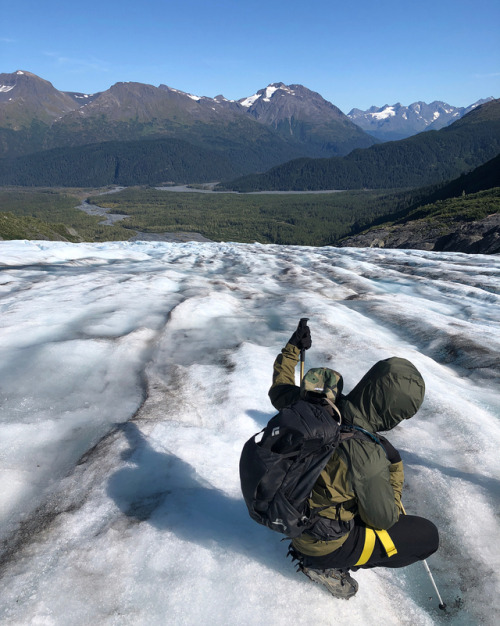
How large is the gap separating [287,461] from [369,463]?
2.15 feet

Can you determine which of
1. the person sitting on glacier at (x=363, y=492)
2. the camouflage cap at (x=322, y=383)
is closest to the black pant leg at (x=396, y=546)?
the person sitting on glacier at (x=363, y=492)

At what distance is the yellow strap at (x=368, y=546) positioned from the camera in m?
3.18

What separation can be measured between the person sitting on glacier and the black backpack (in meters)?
0.21

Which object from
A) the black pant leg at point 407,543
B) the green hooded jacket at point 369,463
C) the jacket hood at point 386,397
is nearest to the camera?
the green hooded jacket at point 369,463

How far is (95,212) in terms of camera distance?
18650 cm

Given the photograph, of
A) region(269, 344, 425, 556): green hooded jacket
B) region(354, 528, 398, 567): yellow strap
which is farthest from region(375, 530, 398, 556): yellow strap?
region(269, 344, 425, 556): green hooded jacket

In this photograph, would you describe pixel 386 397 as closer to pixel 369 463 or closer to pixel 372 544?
pixel 369 463

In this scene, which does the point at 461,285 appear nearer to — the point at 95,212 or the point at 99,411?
the point at 99,411

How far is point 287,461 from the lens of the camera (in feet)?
8.71

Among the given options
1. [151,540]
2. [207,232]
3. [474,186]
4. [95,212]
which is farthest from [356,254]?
[95,212]

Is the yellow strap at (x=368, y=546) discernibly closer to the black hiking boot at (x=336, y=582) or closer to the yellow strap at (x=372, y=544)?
the yellow strap at (x=372, y=544)

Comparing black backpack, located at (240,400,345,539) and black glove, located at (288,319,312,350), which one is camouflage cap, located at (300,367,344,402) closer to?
black backpack, located at (240,400,345,539)

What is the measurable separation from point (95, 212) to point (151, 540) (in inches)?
8054

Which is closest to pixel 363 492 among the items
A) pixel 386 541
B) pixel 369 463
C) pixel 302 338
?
pixel 369 463
